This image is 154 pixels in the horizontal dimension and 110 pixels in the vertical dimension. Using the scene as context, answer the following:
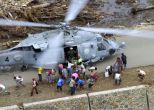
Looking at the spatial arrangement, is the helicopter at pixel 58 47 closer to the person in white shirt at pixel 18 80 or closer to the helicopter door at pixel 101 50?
the helicopter door at pixel 101 50

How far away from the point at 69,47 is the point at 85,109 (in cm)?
298

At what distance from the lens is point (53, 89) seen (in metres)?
26.7

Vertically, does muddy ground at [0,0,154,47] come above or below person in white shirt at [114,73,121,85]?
above

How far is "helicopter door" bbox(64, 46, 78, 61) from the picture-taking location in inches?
1089

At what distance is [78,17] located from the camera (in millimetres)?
33062

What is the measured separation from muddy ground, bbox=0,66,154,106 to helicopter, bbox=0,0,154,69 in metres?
1.05

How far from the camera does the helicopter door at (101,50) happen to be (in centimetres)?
2819

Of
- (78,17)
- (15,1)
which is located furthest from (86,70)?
(15,1)

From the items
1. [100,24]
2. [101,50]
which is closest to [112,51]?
[101,50]

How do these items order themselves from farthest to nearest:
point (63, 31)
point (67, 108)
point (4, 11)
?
point (4, 11) < point (63, 31) < point (67, 108)

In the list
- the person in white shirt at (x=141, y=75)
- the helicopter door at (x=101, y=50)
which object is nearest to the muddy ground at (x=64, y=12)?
the helicopter door at (x=101, y=50)

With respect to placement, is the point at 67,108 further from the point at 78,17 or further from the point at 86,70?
the point at 78,17

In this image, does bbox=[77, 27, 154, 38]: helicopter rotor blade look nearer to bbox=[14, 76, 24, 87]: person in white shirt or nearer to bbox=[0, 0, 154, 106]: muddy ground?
bbox=[0, 0, 154, 106]: muddy ground

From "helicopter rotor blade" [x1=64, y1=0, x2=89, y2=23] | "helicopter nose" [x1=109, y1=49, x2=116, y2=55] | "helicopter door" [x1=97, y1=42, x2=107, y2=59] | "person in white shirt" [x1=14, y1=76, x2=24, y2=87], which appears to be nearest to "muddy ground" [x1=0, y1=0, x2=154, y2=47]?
"helicopter rotor blade" [x1=64, y1=0, x2=89, y2=23]
